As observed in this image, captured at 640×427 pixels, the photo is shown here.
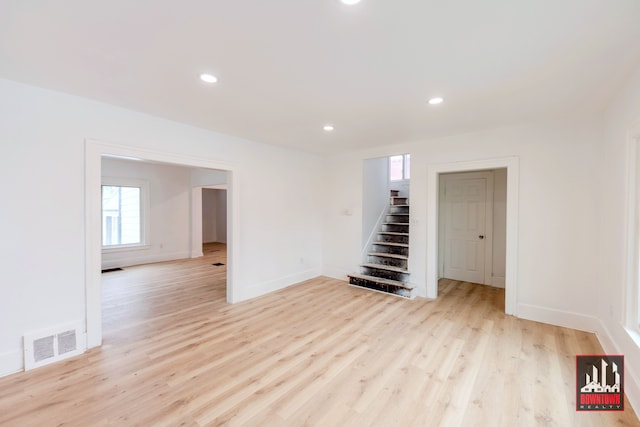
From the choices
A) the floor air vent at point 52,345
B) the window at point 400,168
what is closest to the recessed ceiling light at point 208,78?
the floor air vent at point 52,345

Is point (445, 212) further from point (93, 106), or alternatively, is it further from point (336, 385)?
point (93, 106)

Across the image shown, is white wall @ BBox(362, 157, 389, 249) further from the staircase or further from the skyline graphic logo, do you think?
the skyline graphic logo

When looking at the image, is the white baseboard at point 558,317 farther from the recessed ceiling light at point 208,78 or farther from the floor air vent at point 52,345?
the floor air vent at point 52,345

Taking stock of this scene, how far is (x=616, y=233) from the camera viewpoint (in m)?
2.50

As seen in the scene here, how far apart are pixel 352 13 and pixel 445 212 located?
4.84m

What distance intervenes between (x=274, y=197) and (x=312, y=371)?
9.74 ft

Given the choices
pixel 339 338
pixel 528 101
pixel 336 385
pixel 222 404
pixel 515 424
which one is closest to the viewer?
pixel 515 424

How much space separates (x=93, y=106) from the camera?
2750 millimetres

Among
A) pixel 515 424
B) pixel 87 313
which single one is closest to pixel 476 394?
pixel 515 424

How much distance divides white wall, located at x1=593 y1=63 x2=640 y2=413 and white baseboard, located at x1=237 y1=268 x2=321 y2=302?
4.08 meters

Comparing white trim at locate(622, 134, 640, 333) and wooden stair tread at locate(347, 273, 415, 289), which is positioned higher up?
white trim at locate(622, 134, 640, 333)

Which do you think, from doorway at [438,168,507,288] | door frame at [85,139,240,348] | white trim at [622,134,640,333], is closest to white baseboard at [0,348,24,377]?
door frame at [85,139,240,348]

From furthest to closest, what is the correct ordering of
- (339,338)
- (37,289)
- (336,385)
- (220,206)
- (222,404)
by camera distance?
(220,206) → (339,338) → (37,289) → (336,385) → (222,404)

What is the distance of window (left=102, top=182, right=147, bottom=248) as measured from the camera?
6.52 meters
